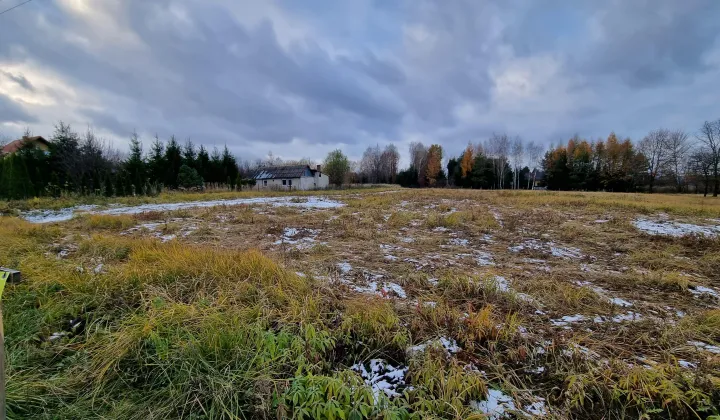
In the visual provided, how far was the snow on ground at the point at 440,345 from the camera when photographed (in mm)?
1927

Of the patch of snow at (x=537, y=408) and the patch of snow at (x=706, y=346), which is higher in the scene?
the patch of snow at (x=706, y=346)

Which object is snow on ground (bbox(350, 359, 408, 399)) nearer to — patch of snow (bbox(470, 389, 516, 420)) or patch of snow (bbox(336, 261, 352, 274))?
patch of snow (bbox(470, 389, 516, 420))

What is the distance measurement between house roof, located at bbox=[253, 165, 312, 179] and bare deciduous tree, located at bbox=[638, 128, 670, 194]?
4783 cm

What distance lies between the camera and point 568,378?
5.36 ft

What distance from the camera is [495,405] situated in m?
1.54

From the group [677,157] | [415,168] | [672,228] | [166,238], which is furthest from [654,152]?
[166,238]

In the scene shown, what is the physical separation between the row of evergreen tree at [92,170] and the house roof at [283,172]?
38.6 ft

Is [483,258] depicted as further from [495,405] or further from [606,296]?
[495,405]

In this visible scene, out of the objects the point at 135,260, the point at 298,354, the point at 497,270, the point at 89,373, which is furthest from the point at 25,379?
the point at 497,270

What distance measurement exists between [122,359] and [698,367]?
373 cm

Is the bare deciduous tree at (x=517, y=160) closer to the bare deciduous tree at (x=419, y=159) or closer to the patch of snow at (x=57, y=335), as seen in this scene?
the bare deciduous tree at (x=419, y=159)

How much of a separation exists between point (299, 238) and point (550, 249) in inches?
188

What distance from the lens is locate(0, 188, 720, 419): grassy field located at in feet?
4.99

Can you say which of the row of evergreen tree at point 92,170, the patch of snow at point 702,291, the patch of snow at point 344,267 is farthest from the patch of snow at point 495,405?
the row of evergreen tree at point 92,170
